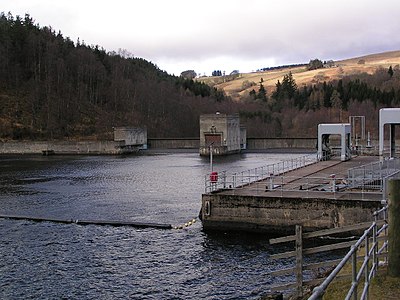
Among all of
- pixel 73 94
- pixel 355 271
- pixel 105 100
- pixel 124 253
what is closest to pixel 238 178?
pixel 124 253

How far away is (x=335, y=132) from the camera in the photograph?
46.1 m

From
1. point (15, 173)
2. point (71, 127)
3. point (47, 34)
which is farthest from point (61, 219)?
point (47, 34)

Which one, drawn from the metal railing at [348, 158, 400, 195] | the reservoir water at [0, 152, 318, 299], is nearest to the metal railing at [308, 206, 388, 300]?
the reservoir water at [0, 152, 318, 299]

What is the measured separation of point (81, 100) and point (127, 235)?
98.9 meters

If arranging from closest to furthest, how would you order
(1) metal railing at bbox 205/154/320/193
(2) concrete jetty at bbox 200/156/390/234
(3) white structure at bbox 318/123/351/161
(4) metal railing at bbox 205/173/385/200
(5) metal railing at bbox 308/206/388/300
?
(5) metal railing at bbox 308/206/388/300
(2) concrete jetty at bbox 200/156/390/234
(4) metal railing at bbox 205/173/385/200
(1) metal railing at bbox 205/154/320/193
(3) white structure at bbox 318/123/351/161

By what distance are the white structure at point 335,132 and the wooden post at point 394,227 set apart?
118 feet

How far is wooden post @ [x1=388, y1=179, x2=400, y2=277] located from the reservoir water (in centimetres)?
682

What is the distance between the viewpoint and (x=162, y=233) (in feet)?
83.0

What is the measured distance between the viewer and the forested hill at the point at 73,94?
348 feet

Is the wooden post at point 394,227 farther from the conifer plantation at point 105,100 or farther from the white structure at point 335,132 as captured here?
the conifer plantation at point 105,100

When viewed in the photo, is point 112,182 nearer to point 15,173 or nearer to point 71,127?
point 15,173

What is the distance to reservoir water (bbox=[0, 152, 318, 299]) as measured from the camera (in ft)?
56.2

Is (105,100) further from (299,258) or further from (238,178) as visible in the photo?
(299,258)

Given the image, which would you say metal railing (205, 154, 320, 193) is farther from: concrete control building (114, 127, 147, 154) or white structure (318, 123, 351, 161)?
concrete control building (114, 127, 147, 154)
